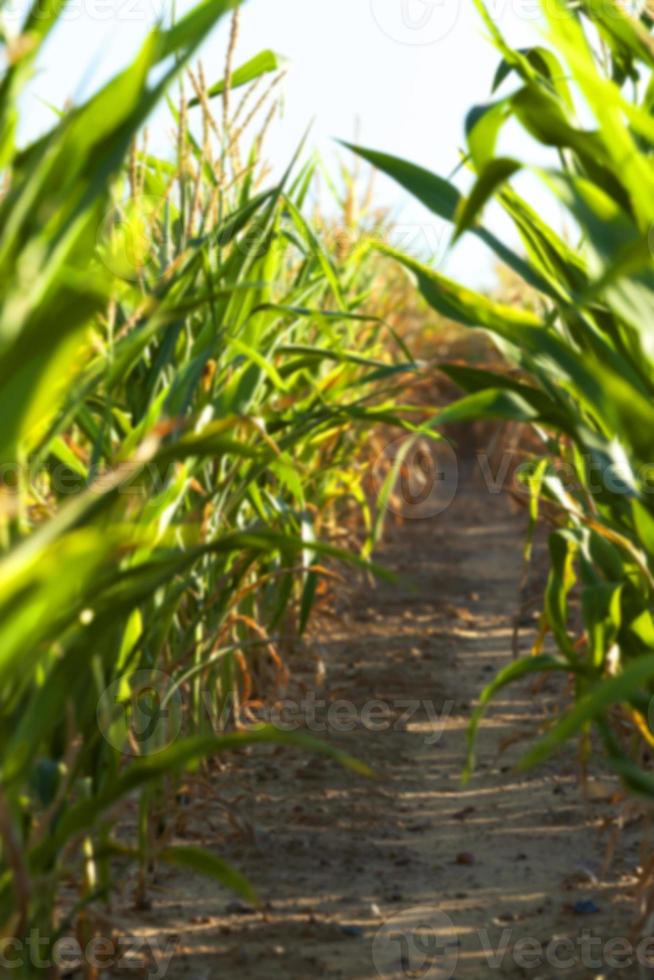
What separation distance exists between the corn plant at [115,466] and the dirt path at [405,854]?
155 millimetres

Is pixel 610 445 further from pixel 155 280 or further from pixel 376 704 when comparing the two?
pixel 376 704

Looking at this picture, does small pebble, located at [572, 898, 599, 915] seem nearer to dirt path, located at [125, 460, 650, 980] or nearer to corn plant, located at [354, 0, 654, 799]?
dirt path, located at [125, 460, 650, 980]

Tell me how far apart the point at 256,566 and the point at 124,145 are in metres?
1.42

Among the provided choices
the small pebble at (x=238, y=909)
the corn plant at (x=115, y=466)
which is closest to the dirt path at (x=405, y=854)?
the small pebble at (x=238, y=909)

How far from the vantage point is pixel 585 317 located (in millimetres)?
1382

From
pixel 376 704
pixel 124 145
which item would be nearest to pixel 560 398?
pixel 124 145

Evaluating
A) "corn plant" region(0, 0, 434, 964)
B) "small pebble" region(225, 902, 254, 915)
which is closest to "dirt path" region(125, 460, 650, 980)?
"small pebble" region(225, 902, 254, 915)

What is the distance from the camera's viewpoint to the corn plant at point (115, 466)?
0.94 metres

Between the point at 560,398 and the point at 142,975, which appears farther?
the point at 142,975

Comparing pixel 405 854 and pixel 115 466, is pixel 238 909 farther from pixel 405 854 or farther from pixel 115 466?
pixel 115 466

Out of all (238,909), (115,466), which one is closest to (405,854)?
(238,909)

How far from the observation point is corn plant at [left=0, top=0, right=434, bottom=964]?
3.07ft

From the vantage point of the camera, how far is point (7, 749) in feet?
3.44

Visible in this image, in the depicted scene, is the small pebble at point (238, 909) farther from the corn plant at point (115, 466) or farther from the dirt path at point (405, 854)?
the corn plant at point (115, 466)
